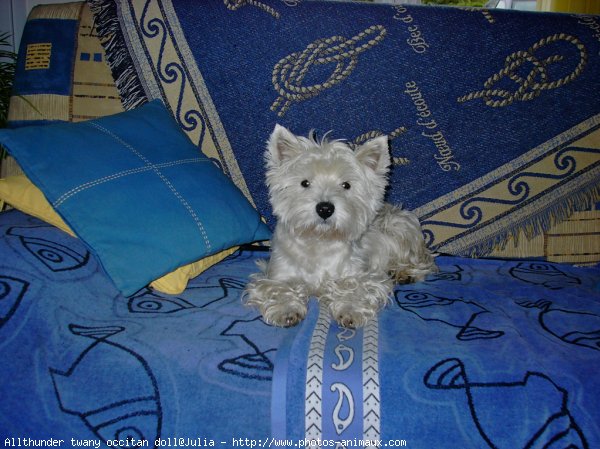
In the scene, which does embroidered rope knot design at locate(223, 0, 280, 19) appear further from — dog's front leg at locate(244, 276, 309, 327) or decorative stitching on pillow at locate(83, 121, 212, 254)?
dog's front leg at locate(244, 276, 309, 327)

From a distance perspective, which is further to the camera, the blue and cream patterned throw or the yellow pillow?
the blue and cream patterned throw

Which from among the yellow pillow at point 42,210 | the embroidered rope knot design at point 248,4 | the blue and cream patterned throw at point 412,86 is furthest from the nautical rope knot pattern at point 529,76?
the yellow pillow at point 42,210

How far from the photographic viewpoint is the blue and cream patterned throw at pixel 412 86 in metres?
2.52

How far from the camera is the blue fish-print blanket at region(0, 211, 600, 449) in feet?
4.94

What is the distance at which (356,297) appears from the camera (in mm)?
2051

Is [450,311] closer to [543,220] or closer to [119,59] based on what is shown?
[543,220]

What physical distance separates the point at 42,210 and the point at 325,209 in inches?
46.2

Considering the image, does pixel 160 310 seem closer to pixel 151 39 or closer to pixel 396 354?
pixel 396 354

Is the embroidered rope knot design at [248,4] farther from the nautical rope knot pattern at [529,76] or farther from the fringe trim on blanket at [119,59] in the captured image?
the nautical rope knot pattern at [529,76]

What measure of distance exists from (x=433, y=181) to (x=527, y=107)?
0.58m

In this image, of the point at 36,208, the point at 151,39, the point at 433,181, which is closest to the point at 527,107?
the point at 433,181

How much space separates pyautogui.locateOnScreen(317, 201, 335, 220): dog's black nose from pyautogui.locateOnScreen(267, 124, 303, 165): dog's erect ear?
33 centimetres

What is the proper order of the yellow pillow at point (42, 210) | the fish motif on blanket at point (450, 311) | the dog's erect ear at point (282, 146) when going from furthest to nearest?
1. the dog's erect ear at point (282, 146)
2. the yellow pillow at point (42, 210)
3. the fish motif on blanket at point (450, 311)

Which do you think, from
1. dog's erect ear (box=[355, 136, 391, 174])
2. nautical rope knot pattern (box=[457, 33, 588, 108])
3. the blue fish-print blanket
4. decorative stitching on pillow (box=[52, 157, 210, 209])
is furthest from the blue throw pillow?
nautical rope knot pattern (box=[457, 33, 588, 108])
